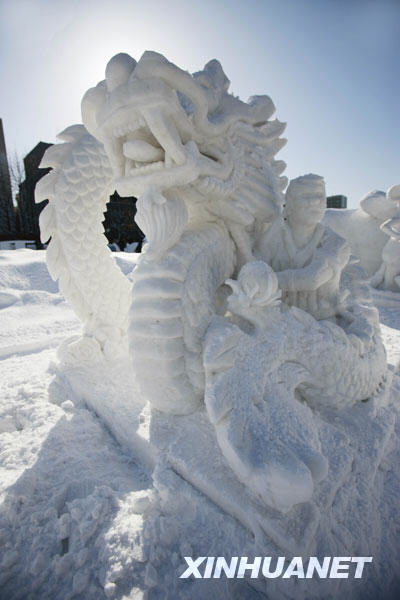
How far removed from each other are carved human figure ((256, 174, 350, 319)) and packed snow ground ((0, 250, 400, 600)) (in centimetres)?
73

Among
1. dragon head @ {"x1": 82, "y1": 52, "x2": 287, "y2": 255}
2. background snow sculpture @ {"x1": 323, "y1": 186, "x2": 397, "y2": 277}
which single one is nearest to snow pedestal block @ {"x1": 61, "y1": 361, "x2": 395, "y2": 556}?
dragon head @ {"x1": 82, "y1": 52, "x2": 287, "y2": 255}

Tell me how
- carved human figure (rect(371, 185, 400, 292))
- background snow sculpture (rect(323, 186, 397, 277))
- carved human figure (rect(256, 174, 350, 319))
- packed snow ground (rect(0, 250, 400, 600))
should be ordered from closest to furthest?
packed snow ground (rect(0, 250, 400, 600)), carved human figure (rect(256, 174, 350, 319)), carved human figure (rect(371, 185, 400, 292)), background snow sculpture (rect(323, 186, 397, 277))

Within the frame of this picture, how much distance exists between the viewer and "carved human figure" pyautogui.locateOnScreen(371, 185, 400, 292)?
4.35m

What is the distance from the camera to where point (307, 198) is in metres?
1.54

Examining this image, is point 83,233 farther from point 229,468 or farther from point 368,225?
point 368,225

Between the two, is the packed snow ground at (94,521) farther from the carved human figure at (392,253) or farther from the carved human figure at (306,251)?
the carved human figure at (392,253)

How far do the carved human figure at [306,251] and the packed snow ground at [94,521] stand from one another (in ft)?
2.39

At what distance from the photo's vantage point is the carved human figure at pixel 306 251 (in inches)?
59.7

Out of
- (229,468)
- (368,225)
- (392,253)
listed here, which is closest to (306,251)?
(229,468)

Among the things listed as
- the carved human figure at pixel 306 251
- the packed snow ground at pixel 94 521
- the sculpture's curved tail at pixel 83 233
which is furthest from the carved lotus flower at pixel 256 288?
the sculpture's curved tail at pixel 83 233

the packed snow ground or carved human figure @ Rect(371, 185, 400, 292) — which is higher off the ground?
carved human figure @ Rect(371, 185, 400, 292)

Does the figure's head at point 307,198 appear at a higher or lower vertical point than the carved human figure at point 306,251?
higher

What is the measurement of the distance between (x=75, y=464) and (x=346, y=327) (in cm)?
143

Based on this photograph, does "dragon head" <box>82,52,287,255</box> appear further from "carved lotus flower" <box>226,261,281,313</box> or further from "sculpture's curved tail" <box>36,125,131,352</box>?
"sculpture's curved tail" <box>36,125,131,352</box>
